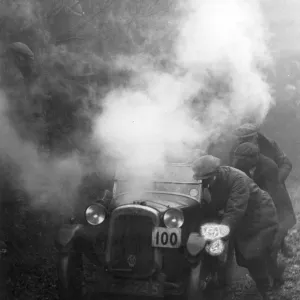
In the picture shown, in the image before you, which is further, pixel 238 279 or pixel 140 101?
pixel 140 101

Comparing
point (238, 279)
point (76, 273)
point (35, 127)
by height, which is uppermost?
point (35, 127)

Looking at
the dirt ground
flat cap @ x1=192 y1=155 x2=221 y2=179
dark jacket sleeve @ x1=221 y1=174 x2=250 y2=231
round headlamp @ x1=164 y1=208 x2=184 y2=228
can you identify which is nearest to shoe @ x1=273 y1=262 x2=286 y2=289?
the dirt ground

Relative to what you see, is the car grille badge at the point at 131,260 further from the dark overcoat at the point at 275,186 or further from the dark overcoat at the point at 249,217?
the dark overcoat at the point at 275,186

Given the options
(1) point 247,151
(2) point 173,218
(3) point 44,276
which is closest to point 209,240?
(2) point 173,218

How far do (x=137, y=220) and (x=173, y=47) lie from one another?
5.28m

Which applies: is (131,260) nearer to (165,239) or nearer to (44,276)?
(165,239)

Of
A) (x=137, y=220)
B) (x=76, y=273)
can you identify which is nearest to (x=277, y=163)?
(x=137, y=220)

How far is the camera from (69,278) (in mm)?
5965

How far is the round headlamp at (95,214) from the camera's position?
6129mm

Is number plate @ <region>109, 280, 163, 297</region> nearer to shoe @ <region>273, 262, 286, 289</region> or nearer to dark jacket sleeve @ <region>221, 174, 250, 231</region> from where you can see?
dark jacket sleeve @ <region>221, 174, 250, 231</region>

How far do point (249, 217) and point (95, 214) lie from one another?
7.27ft

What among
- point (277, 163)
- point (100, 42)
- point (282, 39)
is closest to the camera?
point (277, 163)

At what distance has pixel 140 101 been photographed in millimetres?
8344

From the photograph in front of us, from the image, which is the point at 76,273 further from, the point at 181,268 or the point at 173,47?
A: the point at 173,47
